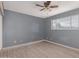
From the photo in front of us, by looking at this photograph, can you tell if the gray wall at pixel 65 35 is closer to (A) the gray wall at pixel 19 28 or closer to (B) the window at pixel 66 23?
(B) the window at pixel 66 23

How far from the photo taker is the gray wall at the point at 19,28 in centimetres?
620

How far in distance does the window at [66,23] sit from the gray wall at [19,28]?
1.54 m

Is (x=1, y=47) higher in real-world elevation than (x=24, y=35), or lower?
lower

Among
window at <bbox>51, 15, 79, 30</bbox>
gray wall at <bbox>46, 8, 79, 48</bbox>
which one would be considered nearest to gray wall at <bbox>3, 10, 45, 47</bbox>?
gray wall at <bbox>46, 8, 79, 48</bbox>

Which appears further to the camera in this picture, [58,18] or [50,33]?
[50,33]

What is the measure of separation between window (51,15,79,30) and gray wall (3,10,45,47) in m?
1.54

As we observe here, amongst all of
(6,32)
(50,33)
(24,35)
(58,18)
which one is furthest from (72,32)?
(6,32)

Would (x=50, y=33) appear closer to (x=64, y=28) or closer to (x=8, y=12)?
(x=64, y=28)

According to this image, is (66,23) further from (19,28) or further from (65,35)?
(19,28)

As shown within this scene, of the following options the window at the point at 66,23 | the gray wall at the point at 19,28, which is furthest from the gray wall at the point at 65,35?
the gray wall at the point at 19,28

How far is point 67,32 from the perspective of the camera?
606 cm

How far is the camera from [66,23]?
6203mm

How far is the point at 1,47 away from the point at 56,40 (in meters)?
3.81

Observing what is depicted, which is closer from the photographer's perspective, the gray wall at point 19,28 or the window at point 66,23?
the window at point 66,23
